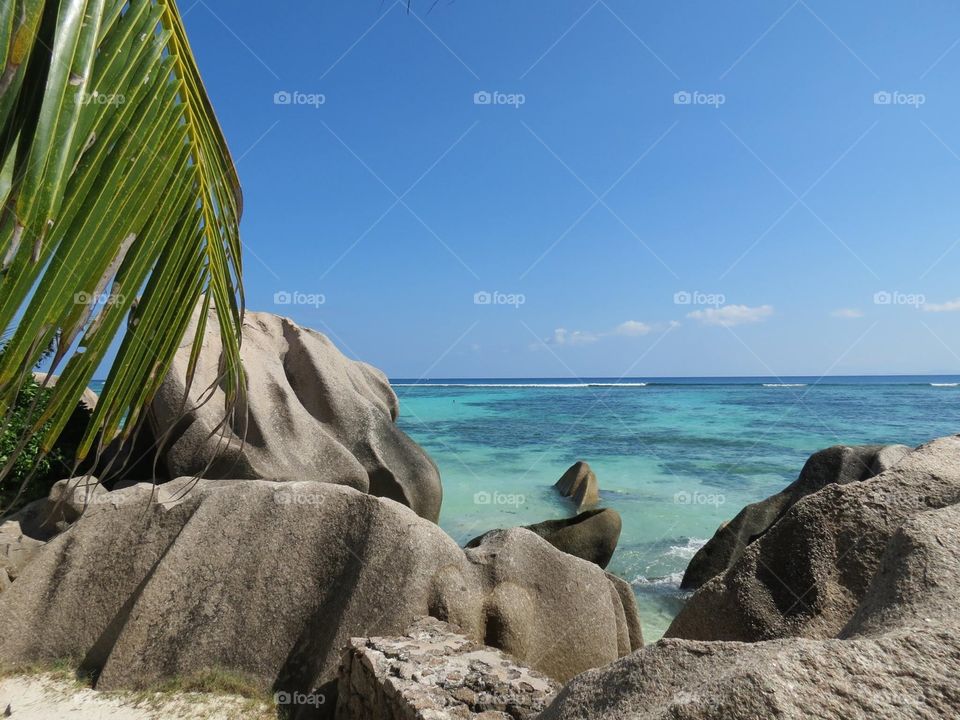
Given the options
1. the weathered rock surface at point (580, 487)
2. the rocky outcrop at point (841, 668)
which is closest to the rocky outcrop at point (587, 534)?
the weathered rock surface at point (580, 487)

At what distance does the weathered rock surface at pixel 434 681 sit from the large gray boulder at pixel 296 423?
4400 mm

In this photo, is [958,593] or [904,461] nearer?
[958,593]

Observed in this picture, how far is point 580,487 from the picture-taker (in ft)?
51.3

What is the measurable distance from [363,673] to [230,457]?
4525mm

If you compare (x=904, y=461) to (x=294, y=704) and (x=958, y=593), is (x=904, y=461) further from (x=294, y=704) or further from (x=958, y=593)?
(x=294, y=704)

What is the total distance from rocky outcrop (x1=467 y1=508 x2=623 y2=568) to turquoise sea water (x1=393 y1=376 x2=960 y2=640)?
2.63ft

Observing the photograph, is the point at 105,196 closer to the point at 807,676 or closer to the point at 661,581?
the point at 807,676

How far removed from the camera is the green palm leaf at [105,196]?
0.84 m

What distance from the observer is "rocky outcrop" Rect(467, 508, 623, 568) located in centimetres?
884

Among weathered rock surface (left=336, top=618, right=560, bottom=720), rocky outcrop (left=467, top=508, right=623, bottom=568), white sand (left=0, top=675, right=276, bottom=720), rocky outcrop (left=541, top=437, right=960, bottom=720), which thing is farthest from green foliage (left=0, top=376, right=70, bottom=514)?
rocky outcrop (left=541, top=437, right=960, bottom=720)

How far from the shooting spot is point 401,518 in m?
4.95

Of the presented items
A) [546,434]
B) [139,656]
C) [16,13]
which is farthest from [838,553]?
[546,434]

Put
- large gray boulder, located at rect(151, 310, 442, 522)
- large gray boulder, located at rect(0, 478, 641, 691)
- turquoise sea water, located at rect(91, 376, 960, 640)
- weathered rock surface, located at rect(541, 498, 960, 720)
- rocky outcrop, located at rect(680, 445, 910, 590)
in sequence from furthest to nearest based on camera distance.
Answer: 1. turquoise sea water, located at rect(91, 376, 960, 640)
2. large gray boulder, located at rect(151, 310, 442, 522)
3. rocky outcrop, located at rect(680, 445, 910, 590)
4. large gray boulder, located at rect(0, 478, 641, 691)
5. weathered rock surface, located at rect(541, 498, 960, 720)

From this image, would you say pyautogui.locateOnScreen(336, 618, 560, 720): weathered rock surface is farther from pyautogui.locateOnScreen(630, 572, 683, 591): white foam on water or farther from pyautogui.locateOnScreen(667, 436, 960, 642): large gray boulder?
pyautogui.locateOnScreen(630, 572, 683, 591): white foam on water
